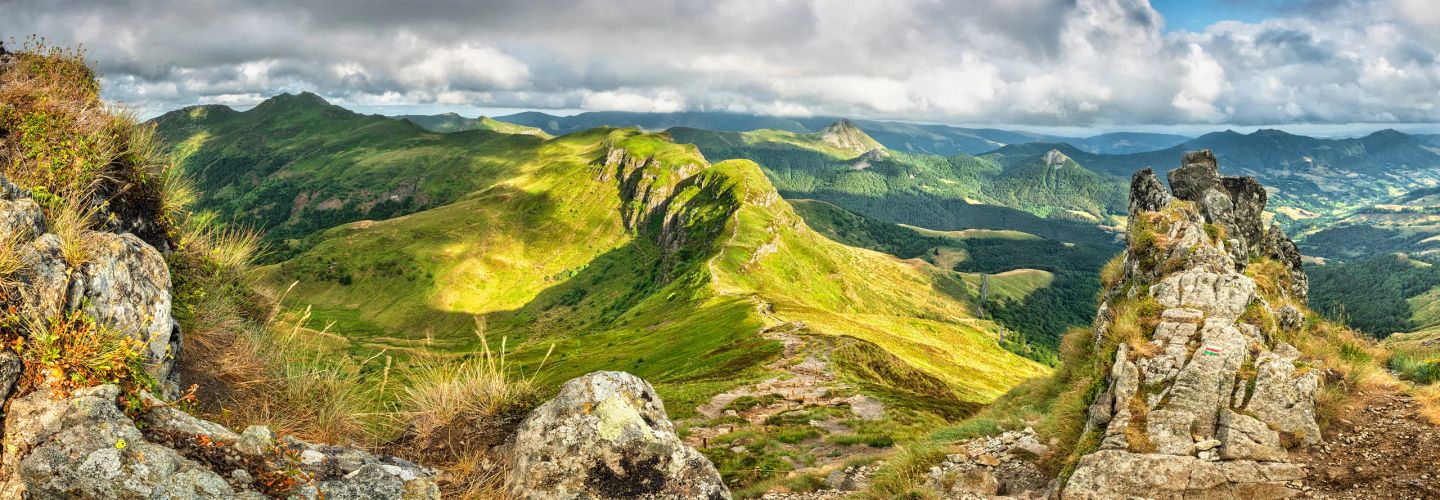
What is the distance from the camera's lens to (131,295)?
8188mm

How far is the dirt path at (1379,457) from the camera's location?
10.4 metres

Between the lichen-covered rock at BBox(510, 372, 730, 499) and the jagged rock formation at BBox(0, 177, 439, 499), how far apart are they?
4.85 feet

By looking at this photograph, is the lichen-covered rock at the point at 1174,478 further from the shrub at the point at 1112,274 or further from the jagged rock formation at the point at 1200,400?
the shrub at the point at 1112,274

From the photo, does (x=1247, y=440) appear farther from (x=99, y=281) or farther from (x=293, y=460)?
(x=99, y=281)

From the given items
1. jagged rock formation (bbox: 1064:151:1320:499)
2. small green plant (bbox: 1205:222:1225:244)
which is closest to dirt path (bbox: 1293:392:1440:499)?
jagged rock formation (bbox: 1064:151:1320:499)

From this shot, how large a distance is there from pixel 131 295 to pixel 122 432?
104 inches

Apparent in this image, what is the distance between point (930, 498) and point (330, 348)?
1332 cm

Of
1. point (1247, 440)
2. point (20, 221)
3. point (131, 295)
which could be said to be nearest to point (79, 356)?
point (131, 295)

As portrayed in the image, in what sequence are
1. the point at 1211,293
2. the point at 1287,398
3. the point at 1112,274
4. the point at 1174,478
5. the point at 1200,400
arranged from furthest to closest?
the point at 1112,274 < the point at 1211,293 < the point at 1200,400 < the point at 1287,398 < the point at 1174,478

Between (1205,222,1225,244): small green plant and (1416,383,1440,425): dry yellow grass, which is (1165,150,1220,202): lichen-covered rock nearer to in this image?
(1205,222,1225,244): small green plant

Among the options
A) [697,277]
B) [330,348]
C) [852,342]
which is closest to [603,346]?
[697,277]

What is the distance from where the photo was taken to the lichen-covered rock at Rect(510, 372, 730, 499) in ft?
31.0

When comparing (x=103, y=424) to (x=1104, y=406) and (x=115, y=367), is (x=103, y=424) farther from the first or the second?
(x=1104, y=406)

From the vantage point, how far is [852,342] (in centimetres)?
6006
